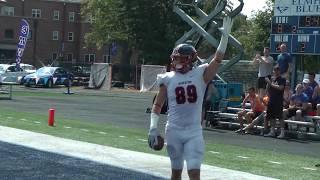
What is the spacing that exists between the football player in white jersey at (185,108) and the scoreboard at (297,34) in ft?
49.5

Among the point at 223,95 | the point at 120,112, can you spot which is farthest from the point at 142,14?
the point at 223,95

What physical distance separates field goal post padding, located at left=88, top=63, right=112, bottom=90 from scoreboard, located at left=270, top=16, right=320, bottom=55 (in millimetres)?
25803

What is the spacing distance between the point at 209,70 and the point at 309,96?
10993mm

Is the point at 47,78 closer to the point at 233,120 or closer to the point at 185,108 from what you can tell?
the point at 233,120

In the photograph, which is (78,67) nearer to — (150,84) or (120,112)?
(150,84)

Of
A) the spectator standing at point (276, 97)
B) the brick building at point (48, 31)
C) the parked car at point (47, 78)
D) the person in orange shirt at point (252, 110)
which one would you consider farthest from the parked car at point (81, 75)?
the spectator standing at point (276, 97)

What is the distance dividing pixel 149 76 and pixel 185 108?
39089 millimetres

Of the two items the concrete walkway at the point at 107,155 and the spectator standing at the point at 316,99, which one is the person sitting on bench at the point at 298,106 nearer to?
the spectator standing at the point at 316,99

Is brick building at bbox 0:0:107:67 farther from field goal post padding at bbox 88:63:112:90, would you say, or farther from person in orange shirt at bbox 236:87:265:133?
person in orange shirt at bbox 236:87:265:133

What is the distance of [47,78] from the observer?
46250 millimetres

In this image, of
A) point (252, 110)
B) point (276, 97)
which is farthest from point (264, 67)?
point (276, 97)

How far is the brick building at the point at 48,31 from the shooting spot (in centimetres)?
8662

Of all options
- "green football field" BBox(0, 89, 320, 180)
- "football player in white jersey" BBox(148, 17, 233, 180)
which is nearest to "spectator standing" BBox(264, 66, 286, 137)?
"green football field" BBox(0, 89, 320, 180)

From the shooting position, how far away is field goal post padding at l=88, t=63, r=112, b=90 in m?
46.9
